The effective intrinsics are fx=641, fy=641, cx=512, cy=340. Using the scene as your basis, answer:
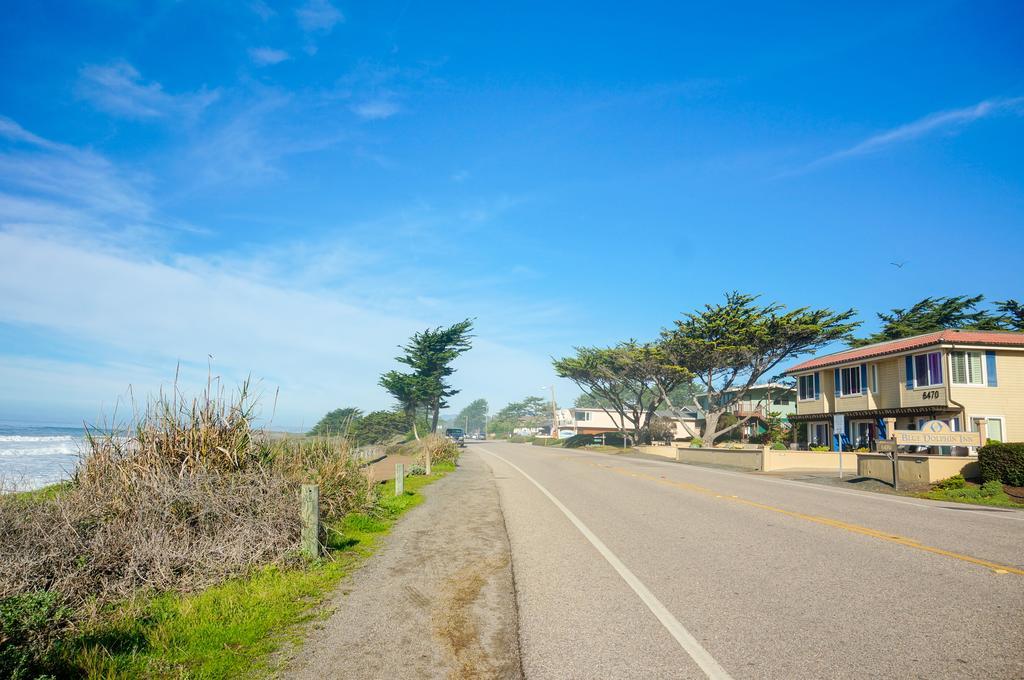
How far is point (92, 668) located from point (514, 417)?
17275cm

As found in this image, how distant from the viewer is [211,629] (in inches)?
216

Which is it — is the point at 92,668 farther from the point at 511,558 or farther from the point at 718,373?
the point at 718,373

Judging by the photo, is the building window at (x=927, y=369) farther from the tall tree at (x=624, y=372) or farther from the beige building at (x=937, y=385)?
the tall tree at (x=624, y=372)

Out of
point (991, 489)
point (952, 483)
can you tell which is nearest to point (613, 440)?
point (952, 483)

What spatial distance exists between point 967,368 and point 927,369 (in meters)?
1.72

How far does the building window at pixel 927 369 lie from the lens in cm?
3203

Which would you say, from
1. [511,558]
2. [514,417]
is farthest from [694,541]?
[514,417]

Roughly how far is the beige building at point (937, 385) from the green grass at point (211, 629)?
2554cm

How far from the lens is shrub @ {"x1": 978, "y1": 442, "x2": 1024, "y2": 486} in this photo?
18.5m

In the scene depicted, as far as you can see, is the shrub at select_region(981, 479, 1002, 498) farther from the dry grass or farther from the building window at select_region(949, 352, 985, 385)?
the dry grass

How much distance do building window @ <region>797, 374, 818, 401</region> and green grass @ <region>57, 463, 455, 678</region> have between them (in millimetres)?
42397

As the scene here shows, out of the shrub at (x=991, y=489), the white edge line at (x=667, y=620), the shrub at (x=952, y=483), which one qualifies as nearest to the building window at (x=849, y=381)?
the shrub at (x=952, y=483)

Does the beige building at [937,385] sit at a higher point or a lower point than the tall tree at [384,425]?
higher

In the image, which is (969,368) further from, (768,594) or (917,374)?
(768,594)
